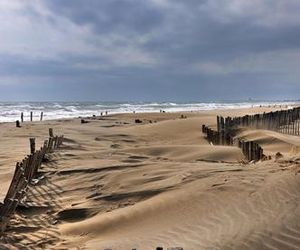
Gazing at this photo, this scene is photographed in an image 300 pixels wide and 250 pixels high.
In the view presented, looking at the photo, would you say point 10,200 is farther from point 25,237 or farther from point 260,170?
point 260,170

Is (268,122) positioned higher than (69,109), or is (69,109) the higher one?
(69,109)

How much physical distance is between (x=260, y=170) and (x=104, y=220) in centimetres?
257

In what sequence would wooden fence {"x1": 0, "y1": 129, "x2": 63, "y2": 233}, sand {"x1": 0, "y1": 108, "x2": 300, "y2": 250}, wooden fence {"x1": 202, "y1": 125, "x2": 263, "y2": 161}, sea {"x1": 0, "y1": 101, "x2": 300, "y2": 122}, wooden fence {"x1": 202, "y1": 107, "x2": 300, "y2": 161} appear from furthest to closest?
sea {"x1": 0, "y1": 101, "x2": 300, "y2": 122} < wooden fence {"x1": 202, "y1": 107, "x2": 300, "y2": 161} < wooden fence {"x1": 202, "y1": 125, "x2": 263, "y2": 161} < wooden fence {"x1": 0, "y1": 129, "x2": 63, "y2": 233} < sand {"x1": 0, "y1": 108, "x2": 300, "y2": 250}

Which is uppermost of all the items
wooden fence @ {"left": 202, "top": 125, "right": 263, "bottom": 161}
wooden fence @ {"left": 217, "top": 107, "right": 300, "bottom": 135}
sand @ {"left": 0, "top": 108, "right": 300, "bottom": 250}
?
wooden fence @ {"left": 217, "top": 107, "right": 300, "bottom": 135}

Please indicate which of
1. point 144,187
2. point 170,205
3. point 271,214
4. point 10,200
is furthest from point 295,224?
point 10,200

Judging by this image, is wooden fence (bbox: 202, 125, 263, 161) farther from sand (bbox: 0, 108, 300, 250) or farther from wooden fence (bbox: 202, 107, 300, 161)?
sand (bbox: 0, 108, 300, 250)

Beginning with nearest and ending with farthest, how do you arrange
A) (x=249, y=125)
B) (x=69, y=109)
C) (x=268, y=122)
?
(x=249, y=125) → (x=268, y=122) → (x=69, y=109)

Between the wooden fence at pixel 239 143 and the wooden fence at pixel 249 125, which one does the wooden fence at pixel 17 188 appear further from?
the wooden fence at pixel 249 125

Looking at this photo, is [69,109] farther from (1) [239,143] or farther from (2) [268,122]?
(1) [239,143]

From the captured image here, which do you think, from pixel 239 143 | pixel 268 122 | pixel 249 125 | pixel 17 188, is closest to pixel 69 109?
pixel 268 122

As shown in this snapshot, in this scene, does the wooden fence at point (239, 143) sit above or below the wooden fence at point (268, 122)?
below

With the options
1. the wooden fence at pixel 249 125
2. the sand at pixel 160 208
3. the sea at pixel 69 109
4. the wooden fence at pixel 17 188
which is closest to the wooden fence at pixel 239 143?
the wooden fence at pixel 249 125

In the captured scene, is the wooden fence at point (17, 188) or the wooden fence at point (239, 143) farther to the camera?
the wooden fence at point (239, 143)

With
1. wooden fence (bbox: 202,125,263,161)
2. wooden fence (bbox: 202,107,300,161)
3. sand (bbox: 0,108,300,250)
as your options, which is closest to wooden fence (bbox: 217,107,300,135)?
wooden fence (bbox: 202,107,300,161)
